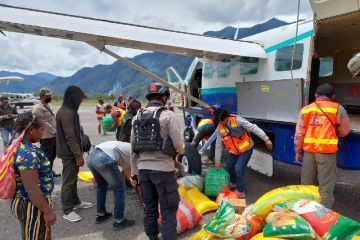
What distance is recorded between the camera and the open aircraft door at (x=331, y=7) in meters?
4.22

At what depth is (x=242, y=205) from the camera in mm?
4355

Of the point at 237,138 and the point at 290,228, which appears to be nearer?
the point at 290,228

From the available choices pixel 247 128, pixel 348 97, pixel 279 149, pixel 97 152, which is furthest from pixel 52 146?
pixel 348 97

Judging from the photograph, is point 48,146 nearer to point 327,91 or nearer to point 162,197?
point 162,197

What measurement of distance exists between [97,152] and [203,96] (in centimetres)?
585

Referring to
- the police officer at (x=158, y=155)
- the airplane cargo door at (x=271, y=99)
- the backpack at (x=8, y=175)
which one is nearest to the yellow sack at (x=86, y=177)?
the airplane cargo door at (x=271, y=99)

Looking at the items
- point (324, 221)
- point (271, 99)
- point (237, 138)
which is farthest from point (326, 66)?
point (324, 221)

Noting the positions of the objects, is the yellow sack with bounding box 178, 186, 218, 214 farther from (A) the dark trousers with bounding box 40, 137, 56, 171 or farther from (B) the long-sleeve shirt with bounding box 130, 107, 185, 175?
(A) the dark trousers with bounding box 40, 137, 56, 171

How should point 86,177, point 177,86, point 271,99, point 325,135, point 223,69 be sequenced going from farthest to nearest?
point 177,86, point 223,69, point 86,177, point 271,99, point 325,135

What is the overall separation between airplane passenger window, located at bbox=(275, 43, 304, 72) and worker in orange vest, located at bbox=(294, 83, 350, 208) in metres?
1.56

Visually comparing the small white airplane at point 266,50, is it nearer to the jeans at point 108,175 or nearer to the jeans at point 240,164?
the jeans at point 240,164

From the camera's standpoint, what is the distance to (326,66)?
8.57 m

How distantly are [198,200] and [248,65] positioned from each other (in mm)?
3374

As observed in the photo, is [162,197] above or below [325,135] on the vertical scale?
below
